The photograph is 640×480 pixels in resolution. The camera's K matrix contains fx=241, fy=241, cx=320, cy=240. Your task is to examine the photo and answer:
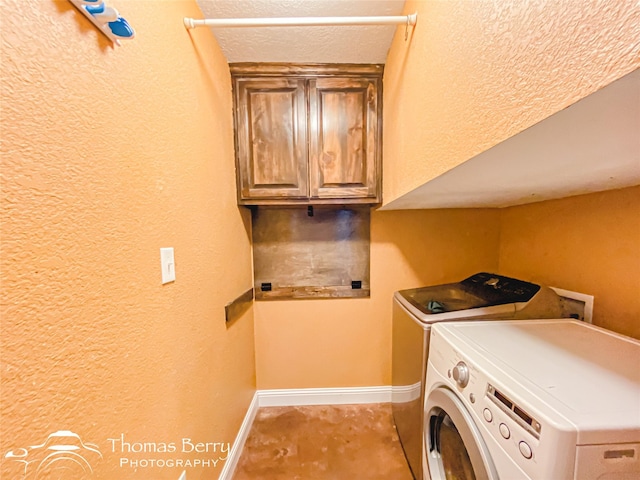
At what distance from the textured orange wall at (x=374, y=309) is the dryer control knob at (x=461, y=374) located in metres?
1.05

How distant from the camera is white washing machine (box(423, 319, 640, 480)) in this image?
480 mm

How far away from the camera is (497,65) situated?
467 mm

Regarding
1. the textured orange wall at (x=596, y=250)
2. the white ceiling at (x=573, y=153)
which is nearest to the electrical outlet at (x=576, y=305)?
the textured orange wall at (x=596, y=250)

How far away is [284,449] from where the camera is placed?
1.47 m

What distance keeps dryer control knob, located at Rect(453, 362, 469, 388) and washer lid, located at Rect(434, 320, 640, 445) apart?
0.04m

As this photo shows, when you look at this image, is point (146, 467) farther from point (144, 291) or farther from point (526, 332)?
point (526, 332)

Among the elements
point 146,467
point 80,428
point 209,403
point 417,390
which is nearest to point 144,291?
point 80,428

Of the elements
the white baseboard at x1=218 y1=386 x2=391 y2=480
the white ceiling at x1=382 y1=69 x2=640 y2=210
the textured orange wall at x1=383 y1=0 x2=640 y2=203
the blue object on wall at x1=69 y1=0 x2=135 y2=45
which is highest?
the blue object on wall at x1=69 y1=0 x2=135 y2=45

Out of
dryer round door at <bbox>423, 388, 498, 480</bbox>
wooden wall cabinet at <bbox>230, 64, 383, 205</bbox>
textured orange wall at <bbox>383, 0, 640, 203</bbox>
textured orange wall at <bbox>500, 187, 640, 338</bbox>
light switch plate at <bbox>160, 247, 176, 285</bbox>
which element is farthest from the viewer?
wooden wall cabinet at <bbox>230, 64, 383, 205</bbox>

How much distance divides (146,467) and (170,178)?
0.88 metres

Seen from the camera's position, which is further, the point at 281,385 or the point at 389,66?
the point at 281,385

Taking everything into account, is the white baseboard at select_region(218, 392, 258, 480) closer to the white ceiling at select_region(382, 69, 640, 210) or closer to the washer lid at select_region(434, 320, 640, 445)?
the washer lid at select_region(434, 320, 640, 445)

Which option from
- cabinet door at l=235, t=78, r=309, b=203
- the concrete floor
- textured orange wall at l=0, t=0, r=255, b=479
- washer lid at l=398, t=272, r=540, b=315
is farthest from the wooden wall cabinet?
the concrete floor

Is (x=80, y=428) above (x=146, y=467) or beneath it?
above
